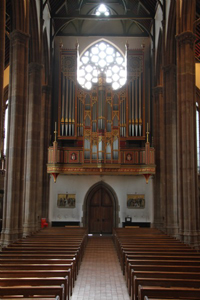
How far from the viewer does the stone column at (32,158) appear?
59.8 feet

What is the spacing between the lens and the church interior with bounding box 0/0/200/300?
48.1ft

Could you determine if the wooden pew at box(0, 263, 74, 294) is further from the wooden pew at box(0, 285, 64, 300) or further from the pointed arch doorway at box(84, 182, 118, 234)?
the pointed arch doorway at box(84, 182, 118, 234)

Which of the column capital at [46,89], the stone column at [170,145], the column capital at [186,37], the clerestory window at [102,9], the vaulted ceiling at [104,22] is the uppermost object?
the clerestory window at [102,9]

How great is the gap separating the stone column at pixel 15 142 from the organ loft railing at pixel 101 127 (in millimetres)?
7330

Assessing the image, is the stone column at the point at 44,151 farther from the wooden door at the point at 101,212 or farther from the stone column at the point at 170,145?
the stone column at the point at 170,145

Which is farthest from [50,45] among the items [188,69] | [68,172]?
[188,69]

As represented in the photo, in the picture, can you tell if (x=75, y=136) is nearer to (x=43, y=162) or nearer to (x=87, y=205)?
(x=43, y=162)

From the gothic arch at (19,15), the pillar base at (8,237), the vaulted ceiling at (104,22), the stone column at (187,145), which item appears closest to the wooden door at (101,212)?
the stone column at (187,145)

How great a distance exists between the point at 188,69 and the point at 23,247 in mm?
9549

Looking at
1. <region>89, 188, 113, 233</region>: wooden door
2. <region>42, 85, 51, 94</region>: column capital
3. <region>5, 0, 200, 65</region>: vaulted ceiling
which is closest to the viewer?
<region>42, 85, 51, 94</region>: column capital

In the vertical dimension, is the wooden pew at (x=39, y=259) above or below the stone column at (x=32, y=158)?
below

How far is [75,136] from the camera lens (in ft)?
76.1

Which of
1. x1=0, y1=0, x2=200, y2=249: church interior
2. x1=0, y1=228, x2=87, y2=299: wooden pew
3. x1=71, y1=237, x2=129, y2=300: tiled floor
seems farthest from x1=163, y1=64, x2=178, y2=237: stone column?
x1=0, y1=228, x2=87, y2=299: wooden pew

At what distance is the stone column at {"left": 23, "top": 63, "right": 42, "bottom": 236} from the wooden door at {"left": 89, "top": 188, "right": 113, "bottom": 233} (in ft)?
22.3
